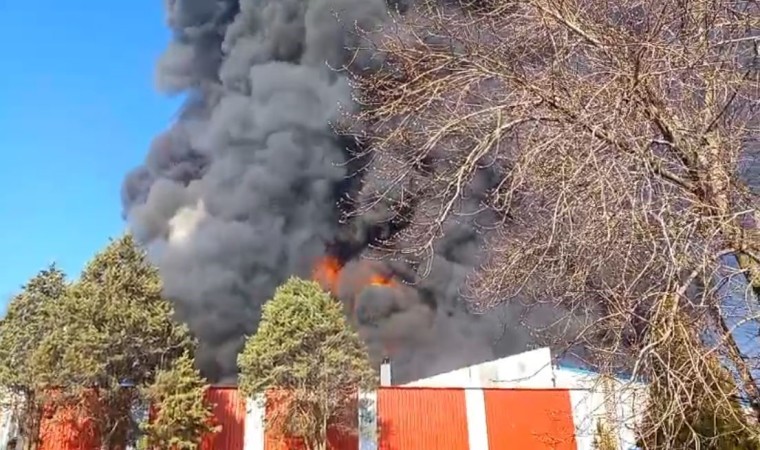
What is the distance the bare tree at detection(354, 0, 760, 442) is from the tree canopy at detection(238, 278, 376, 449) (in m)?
14.4

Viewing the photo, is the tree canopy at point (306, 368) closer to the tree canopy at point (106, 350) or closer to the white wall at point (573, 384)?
the tree canopy at point (106, 350)

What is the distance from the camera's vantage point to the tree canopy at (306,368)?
18625mm

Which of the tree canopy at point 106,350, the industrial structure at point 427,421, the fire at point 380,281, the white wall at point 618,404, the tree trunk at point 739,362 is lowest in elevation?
the white wall at point 618,404

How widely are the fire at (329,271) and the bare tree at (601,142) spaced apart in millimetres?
32133

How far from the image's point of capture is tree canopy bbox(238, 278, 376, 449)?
18625mm

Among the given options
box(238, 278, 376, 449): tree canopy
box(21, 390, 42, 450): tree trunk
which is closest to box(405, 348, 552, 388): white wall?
box(238, 278, 376, 449): tree canopy

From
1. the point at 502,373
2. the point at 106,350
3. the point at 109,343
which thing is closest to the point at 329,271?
the point at 502,373

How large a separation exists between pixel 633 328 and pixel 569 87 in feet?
4.94

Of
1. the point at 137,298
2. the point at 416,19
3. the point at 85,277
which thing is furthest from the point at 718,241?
the point at 85,277

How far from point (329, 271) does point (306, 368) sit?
19517 mm

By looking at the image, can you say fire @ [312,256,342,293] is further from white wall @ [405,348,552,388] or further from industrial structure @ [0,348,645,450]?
industrial structure @ [0,348,645,450]

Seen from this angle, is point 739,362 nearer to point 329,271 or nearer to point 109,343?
point 109,343

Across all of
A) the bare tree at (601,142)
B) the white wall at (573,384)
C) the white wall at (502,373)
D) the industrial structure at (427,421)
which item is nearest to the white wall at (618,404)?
the white wall at (573,384)

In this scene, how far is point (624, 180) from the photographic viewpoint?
11.9ft
